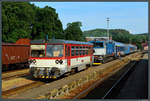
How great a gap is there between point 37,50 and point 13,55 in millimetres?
9116

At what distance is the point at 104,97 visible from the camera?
10664 mm

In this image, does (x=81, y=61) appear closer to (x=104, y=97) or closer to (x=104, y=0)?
(x=104, y=97)

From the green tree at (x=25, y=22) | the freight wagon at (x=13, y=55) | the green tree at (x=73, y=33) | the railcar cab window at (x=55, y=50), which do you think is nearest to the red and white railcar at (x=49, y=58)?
the railcar cab window at (x=55, y=50)

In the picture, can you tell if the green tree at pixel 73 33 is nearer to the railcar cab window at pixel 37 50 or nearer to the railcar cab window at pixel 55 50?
the railcar cab window at pixel 37 50

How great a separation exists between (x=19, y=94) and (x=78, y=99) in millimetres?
3024

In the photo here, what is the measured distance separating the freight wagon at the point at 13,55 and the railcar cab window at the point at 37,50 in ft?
25.6

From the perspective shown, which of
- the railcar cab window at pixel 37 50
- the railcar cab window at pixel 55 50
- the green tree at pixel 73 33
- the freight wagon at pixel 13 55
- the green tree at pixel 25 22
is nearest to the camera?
the railcar cab window at pixel 55 50

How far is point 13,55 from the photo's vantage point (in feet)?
74.7

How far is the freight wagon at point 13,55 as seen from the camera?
21.6 meters

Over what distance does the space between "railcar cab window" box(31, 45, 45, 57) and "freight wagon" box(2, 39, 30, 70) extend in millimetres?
7792

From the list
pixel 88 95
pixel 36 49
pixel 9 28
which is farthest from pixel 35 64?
pixel 9 28

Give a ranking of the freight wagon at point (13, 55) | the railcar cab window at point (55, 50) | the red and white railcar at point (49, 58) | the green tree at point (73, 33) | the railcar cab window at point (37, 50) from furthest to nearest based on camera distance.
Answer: the green tree at point (73, 33)
the freight wagon at point (13, 55)
the railcar cab window at point (37, 50)
the railcar cab window at point (55, 50)
the red and white railcar at point (49, 58)

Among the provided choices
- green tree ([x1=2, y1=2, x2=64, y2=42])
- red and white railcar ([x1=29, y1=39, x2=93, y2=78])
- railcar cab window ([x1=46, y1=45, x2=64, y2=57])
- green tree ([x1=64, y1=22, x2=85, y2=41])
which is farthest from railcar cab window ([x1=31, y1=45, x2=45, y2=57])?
green tree ([x1=2, y1=2, x2=64, y2=42])

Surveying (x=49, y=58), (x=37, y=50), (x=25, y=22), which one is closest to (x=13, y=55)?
(x=37, y=50)
